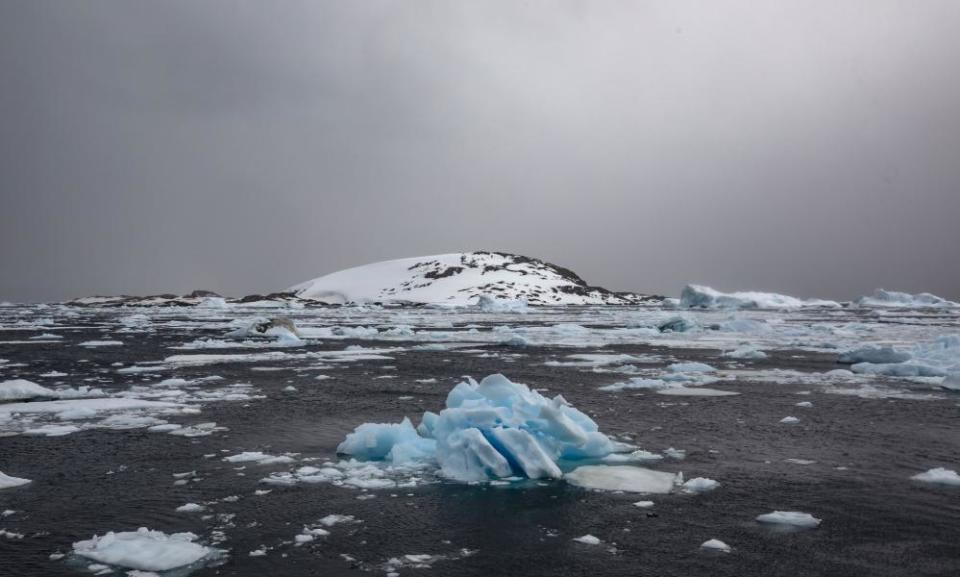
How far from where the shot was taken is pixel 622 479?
21.4ft

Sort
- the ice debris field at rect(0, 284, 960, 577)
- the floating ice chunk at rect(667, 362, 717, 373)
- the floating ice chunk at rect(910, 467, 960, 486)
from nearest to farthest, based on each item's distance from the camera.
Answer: the ice debris field at rect(0, 284, 960, 577), the floating ice chunk at rect(910, 467, 960, 486), the floating ice chunk at rect(667, 362, 717, 373)

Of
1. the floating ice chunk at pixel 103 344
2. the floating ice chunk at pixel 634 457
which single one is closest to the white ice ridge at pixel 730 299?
the floating ice chunk at pixel 103 344

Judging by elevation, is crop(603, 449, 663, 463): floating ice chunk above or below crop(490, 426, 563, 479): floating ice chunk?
below

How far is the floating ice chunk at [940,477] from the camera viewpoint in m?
6.50

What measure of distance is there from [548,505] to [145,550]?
2.98 metres

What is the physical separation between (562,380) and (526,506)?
355 inches

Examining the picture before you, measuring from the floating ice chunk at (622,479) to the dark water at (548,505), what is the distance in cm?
25

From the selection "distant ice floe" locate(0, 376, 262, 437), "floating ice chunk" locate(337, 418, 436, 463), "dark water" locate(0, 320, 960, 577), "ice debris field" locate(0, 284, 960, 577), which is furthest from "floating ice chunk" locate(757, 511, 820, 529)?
"distant ice floe" locate(0, 376, 262, 437)

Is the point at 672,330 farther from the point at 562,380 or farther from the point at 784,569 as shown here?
the point at 784,569

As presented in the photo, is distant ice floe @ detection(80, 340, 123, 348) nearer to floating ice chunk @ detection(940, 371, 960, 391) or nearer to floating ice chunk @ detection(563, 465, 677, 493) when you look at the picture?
floating ice chunk @ detection(563, 465, 677, 493)

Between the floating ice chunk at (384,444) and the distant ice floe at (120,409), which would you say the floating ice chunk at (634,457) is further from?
the distant ice floe at (120,409)

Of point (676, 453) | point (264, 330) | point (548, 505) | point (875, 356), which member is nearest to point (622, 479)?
point (548, 505)

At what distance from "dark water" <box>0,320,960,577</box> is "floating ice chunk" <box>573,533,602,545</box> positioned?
0.07 m

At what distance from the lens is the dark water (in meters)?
4.50
